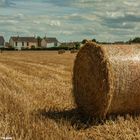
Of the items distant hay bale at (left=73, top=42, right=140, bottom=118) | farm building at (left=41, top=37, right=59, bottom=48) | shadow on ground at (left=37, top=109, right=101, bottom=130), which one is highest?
distant hay bale at (left=73, top=42, right=140, bottom=118)

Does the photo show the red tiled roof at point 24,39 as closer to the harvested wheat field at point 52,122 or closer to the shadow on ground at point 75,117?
the harvested wheat field at point 52,122

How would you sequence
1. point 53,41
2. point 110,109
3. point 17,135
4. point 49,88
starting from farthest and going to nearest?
point 53,41, point 49,88, point 110,109, point 17,135

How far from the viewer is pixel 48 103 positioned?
10.1m

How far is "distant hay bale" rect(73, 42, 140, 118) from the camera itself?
8.29 m

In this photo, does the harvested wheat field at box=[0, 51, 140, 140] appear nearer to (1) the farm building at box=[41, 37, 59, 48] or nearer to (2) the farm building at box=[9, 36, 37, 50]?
(2) the farm building at box=[9, 36, 37, 50]

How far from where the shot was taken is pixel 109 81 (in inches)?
323

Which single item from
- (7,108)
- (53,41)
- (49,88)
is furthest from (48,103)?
(53,41)

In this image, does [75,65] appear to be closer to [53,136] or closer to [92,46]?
[92,46]

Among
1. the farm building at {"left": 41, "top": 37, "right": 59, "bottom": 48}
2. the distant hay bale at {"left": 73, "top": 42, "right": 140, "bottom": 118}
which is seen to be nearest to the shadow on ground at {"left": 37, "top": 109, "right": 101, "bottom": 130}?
the distant hay bale at {"left": 73, "top": 42, "right": 140, "bottom": 118}

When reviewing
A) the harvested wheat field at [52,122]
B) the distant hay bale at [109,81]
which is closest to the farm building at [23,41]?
the harvested wheat field at [52,122]

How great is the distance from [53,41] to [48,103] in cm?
11301

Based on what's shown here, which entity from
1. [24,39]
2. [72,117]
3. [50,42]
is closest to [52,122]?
[72,117]

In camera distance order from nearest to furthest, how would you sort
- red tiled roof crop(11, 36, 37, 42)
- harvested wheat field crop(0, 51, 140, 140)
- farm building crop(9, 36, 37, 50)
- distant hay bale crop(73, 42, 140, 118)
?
harvested wheat field crop(0, 51, 140, 140) < distant hay bale crop(73, 42, 140, 118) < farm building crop(9, 36, 37, 50) < red tiled roof crop(11, 36, 37, 42)

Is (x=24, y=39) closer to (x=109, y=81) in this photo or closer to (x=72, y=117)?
(x=72, y=117)
